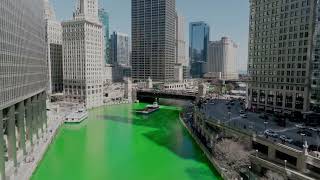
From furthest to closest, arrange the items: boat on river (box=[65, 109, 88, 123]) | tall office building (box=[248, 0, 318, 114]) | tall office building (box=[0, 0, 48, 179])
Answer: boat on river (box=[65, 109, 88, 123]) → tall office building (box=[248, 0, 318, 114]) → tall office building (box=[0, 0, 48, 179])

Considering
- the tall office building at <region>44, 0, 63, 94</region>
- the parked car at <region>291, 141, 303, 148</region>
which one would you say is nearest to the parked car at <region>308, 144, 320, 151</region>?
the parked car at <region>291, 141, 303, 148</region>

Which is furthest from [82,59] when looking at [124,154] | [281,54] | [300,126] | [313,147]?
[313,147]

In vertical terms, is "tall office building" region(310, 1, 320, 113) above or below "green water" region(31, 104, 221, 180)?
above

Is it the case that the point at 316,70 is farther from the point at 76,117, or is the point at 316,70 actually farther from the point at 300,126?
the point at 76,117

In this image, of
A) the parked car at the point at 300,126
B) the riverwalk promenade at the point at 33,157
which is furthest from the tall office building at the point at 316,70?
the riverwalk promenade at the point at 33,157

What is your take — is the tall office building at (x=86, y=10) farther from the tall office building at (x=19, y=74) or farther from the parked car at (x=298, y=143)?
the parked car at (x=298, y=143)

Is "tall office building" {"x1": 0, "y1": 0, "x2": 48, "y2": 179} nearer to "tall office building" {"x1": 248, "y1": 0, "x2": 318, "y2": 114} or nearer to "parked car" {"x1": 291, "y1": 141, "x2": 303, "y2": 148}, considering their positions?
"parked car" {"x1": 291, "y1": 141, "x2": 303, "y2": 148}

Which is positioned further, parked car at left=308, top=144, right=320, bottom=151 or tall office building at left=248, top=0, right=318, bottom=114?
tall office building at left=248, top=0, right=318, bottom=114
